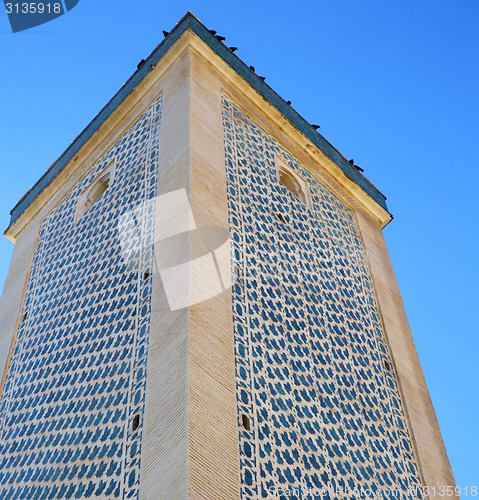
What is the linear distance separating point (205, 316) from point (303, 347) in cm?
68

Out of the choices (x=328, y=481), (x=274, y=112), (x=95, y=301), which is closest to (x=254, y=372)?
(x=328, y=481)

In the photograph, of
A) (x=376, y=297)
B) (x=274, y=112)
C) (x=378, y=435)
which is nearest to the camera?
(x=378, y=435)

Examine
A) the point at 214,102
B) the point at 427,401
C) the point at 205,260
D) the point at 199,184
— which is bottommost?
the point at 427,401

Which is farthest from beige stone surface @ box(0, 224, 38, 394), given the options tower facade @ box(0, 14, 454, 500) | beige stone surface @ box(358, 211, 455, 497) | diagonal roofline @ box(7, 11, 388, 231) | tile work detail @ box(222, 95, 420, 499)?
beige stone surface @ box(358, 211, 455, 497)

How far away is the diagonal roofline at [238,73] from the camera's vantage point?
5219 mm

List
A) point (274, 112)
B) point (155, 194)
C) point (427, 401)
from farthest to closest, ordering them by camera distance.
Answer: point (274, 112) → point (427, 401) → point (155, 194)

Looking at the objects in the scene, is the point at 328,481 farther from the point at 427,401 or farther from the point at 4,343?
the point at 4,343

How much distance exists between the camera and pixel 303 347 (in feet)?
12.7

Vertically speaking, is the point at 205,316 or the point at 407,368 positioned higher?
the point at 205,316

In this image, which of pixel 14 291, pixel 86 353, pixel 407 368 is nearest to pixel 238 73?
pixel 14 291

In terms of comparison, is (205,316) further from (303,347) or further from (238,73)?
(238,73)

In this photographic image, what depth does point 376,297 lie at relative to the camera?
494 cm

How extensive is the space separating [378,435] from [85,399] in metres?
1.39

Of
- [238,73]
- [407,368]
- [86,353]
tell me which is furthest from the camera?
[238,73]
